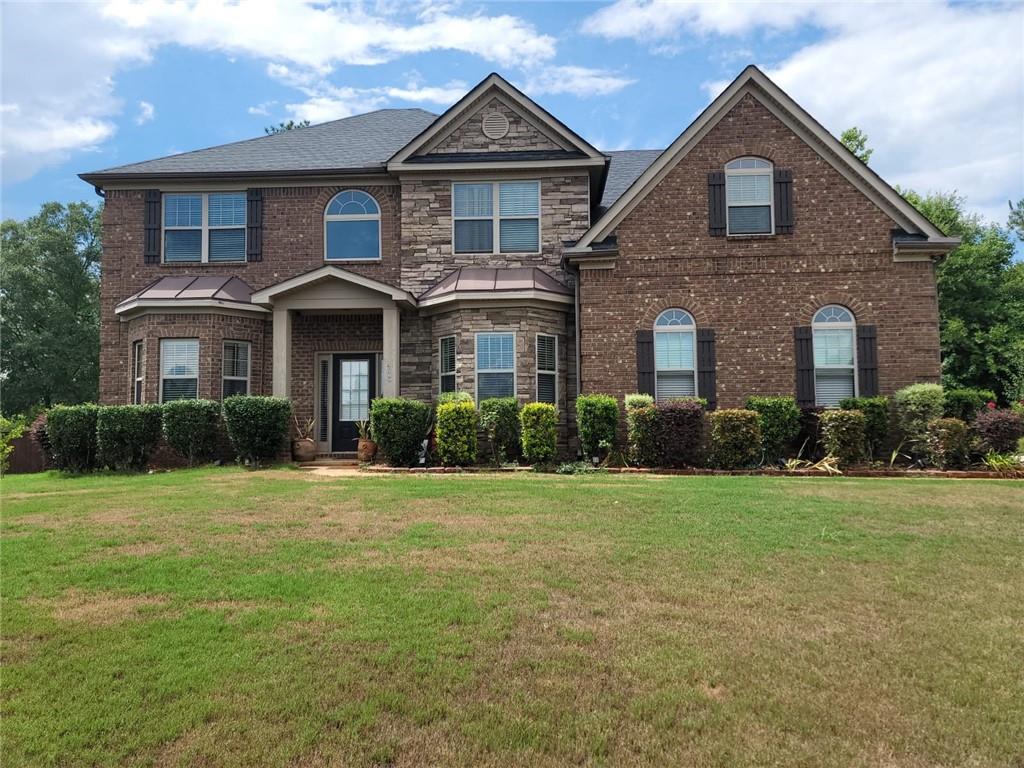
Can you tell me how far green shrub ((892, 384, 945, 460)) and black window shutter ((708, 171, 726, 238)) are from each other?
15.5 feet

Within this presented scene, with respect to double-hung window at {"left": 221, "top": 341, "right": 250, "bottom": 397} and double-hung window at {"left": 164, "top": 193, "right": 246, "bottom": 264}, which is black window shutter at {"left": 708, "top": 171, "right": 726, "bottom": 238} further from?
double-hung window at {"left": 164, "top": 193, "right": 246, "bottom": 264}

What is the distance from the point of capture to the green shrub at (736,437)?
12156 millimetres

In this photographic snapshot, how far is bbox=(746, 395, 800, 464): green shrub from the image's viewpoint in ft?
41.6

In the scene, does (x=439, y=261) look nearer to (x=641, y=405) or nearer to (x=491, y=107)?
(x=491, y=107)

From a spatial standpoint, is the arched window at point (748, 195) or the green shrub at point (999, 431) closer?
the green shrub at point (999, 431)

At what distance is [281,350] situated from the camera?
14.4 meters

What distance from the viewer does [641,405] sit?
12859 mm

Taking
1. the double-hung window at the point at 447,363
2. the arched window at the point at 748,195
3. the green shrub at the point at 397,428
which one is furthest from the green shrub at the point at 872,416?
the green shrub at the point at 397,428

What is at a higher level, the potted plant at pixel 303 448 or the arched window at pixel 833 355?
the arched window at pixel 833 355

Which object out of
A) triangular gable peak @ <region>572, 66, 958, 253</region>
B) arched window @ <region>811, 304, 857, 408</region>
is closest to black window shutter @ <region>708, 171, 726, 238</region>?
triangular gable peak @ <region>572, 66, 958, 253</region>

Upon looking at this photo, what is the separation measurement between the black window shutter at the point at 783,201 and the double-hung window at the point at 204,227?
1201cm

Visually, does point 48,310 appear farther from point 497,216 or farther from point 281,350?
point 497,216

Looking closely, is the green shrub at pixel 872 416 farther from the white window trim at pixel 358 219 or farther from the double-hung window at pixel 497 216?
the white window trim at pixel 358 219

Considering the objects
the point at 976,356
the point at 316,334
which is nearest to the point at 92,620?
the point at 316,334
